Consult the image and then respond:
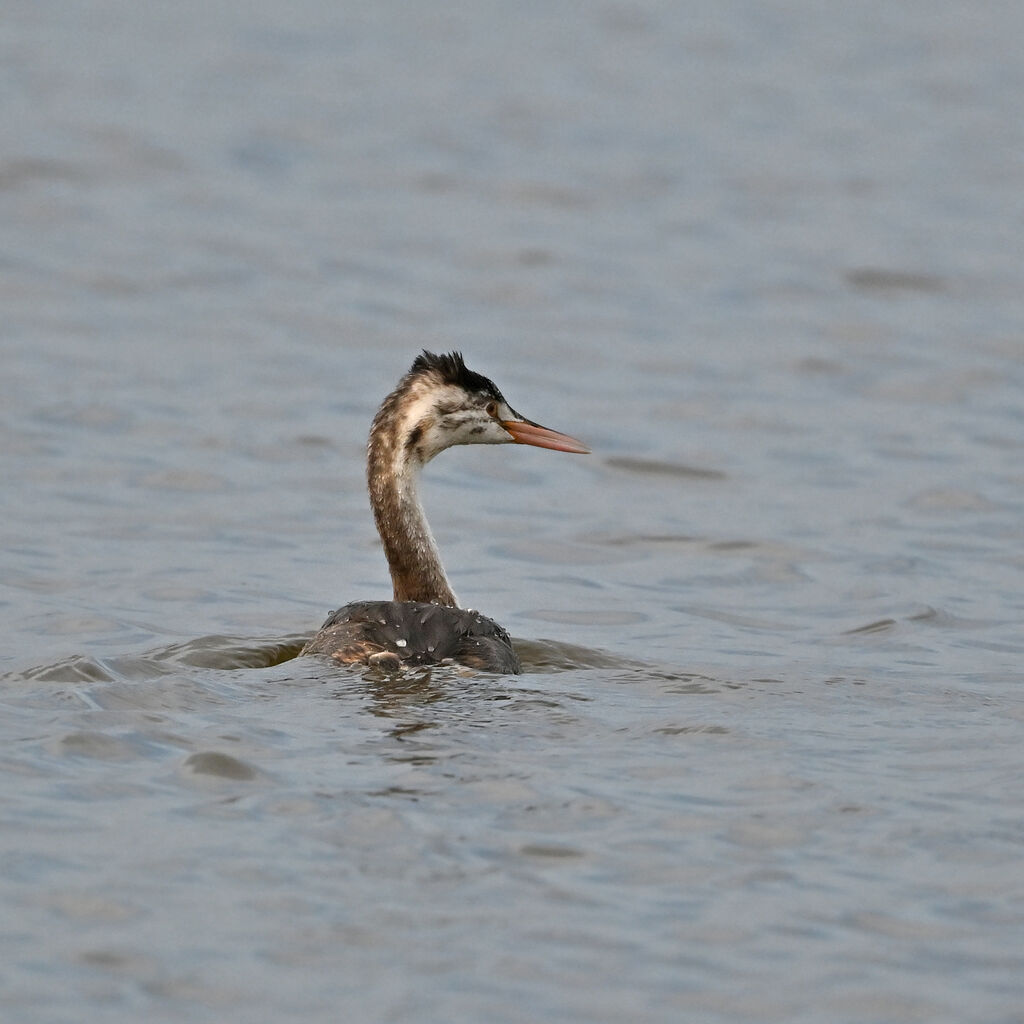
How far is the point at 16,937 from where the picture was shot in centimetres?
648

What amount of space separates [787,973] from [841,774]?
6.16ft

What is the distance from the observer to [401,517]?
10.3m

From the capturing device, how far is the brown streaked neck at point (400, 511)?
10.3 meters

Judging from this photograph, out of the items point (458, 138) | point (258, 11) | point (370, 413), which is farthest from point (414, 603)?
point (258, 11)

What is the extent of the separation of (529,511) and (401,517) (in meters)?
4.13

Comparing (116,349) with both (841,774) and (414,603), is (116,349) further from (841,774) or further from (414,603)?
(841,774)

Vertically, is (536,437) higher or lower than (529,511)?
higher

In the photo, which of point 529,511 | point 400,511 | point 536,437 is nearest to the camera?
point 400,511

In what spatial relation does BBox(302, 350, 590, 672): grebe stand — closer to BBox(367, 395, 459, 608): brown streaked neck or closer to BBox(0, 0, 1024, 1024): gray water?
BBox(367, 395, 459, 608): brown streaked neck

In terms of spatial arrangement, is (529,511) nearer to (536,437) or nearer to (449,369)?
(536,437)

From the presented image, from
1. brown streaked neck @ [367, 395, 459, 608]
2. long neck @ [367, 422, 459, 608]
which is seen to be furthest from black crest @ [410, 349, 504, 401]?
long neck @ [367, 422, 459, 608]

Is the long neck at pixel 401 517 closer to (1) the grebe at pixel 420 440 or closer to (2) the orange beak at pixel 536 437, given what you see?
(1) the grebe at pixel 420 440

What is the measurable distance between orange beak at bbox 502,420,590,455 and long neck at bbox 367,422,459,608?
60cm

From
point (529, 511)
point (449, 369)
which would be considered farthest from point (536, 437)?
point (529, 511)
